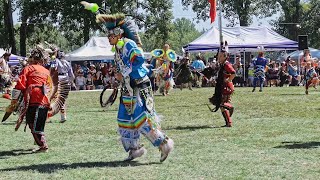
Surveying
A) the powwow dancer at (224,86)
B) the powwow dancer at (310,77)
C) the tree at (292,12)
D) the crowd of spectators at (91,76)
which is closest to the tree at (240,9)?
the tree at (292,12)

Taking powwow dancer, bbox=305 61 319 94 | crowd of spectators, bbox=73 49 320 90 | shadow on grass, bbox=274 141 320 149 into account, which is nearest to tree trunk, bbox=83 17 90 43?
crowd of spectators, bbox=73 49 320 90

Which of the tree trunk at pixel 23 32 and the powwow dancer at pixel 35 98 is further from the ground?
the tree trunk at pixel 23 32

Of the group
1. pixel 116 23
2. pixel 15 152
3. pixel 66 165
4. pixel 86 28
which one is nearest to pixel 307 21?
pixel 86 28

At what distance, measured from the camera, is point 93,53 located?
33.7m

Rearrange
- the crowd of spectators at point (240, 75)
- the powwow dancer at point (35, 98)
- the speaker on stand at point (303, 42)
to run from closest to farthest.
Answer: the powwow dancer at point (35, 98)
the speaker on stand at point (303, 42)
the crowd of spectators at point (240, 75)

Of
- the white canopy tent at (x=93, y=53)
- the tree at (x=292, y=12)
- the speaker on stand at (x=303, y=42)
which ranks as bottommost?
the white canopy tent at (x=93, y=53)

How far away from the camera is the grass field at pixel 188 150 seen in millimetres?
6715

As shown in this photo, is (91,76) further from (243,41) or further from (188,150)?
(188,150)

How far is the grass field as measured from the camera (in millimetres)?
6715

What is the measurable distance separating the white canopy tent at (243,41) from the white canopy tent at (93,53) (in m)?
5.71

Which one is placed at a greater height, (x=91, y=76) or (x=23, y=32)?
(x=23, y=32)

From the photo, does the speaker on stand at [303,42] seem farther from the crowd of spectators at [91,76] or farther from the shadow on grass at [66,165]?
the shadow on grass at [66,165]

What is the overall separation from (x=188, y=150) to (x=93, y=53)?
2594 centimetres

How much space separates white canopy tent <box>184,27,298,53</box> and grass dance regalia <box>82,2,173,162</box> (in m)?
22.5
